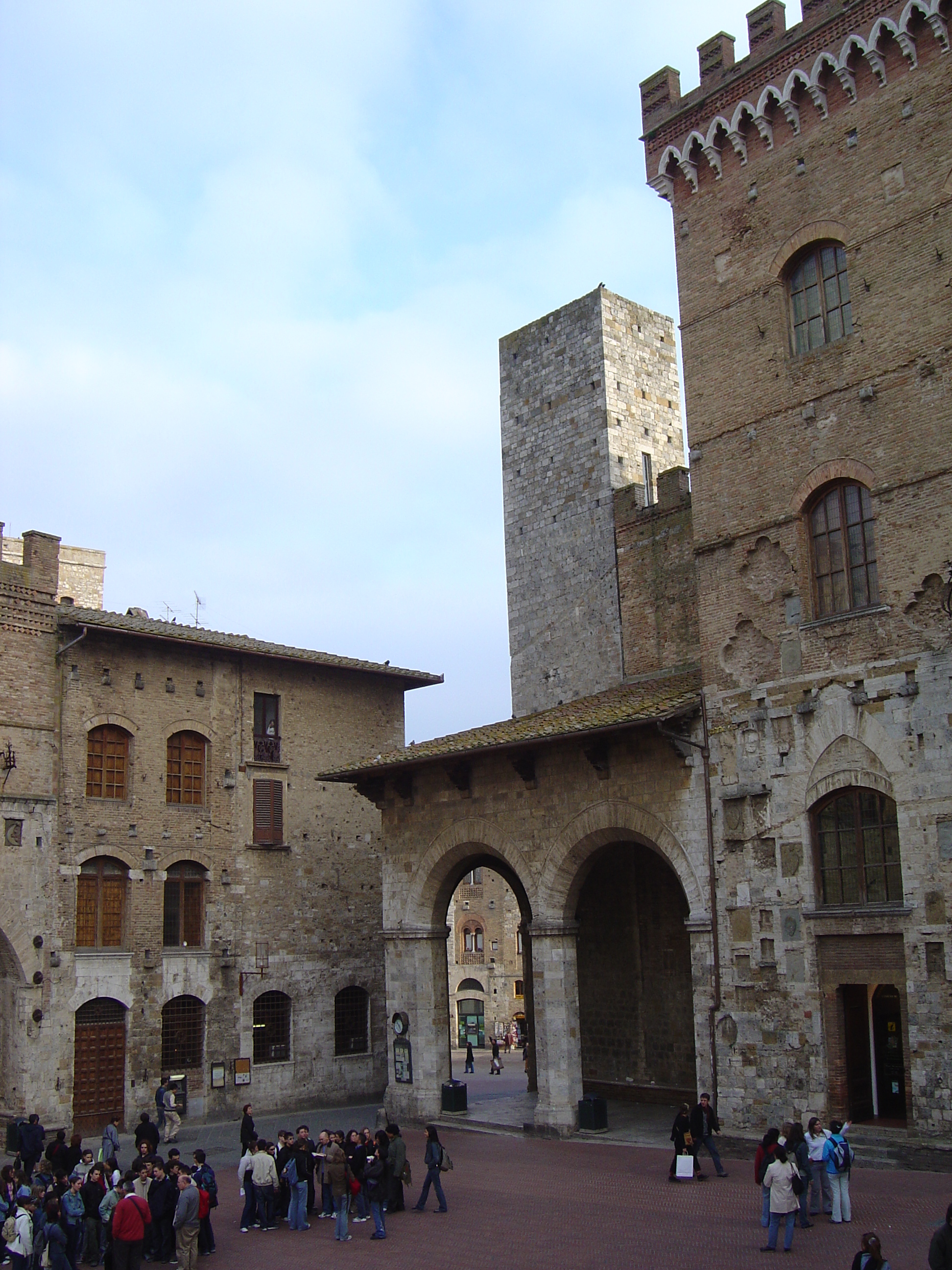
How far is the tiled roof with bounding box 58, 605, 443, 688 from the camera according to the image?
2595 cm

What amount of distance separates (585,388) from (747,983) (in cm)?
1541

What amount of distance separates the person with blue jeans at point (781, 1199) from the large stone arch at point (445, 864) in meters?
10.4

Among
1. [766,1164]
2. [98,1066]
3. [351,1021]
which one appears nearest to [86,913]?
[98,1066]

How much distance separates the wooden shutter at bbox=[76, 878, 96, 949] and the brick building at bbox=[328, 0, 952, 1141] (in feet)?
19.4

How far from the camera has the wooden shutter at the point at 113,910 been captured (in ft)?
84.8

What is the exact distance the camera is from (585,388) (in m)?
29.5

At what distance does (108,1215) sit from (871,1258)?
927cm

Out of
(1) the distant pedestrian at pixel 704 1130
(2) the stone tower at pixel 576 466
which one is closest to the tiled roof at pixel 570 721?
(2) the stone tower at pixel 576 466

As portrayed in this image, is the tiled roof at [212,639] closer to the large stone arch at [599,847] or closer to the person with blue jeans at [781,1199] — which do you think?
the large stone arch at [599,847]

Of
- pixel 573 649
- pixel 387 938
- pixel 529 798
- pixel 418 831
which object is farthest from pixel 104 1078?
pixel 573 649

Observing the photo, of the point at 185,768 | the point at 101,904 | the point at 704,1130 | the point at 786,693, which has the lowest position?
the point at 704,1130

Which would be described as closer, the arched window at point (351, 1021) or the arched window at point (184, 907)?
the arched window at point (184, 907)

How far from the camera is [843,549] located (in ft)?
61.7

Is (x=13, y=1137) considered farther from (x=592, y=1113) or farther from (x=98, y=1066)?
(x=592, y=1113)
